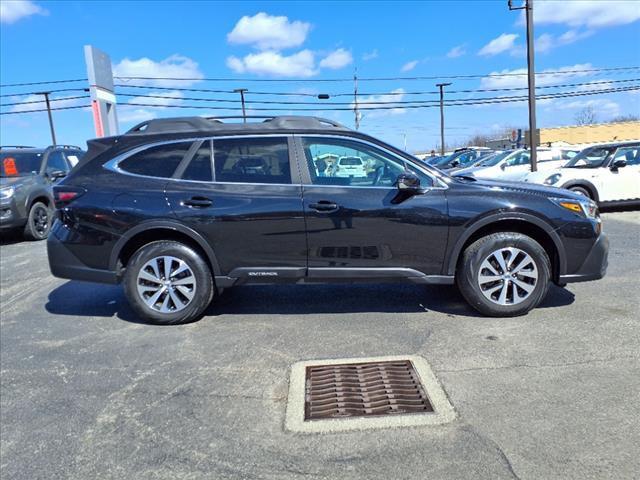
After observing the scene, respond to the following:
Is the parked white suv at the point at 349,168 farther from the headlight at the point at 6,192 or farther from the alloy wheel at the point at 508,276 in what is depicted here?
the headlight at the point at 6,192

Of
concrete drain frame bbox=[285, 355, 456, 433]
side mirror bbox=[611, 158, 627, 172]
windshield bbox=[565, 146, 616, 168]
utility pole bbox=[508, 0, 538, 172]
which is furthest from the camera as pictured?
utility pole bbox=[508, 0, 538, 172]

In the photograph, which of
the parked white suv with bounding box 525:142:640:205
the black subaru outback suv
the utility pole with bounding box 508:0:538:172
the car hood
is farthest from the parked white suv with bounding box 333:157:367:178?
the utility pole with bounding box 508:0:538:172

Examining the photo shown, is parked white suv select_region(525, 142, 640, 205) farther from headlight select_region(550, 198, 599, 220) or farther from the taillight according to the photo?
the taillight

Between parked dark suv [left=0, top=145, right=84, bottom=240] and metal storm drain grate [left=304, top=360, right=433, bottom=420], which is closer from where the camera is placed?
A: metal storm drain grate [left=304, top=360, right=433, bottom=420]

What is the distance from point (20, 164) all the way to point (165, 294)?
793cm

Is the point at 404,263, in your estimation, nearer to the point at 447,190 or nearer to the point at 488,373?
the point at 447,190

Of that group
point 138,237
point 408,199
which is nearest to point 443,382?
point 408,199

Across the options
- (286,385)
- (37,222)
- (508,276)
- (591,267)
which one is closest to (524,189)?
(508,276)

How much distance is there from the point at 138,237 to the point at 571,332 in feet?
12.9

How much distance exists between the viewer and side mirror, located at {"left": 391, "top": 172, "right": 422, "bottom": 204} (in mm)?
4066

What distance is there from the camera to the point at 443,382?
10.3 feet

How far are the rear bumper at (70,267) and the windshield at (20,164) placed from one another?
6684 mm

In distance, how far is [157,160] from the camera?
4.40 meters

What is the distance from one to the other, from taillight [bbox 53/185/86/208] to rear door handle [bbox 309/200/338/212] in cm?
220
